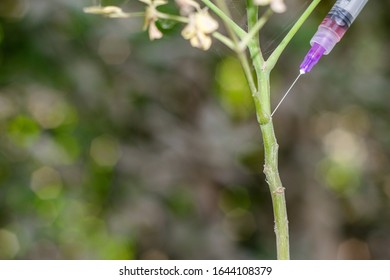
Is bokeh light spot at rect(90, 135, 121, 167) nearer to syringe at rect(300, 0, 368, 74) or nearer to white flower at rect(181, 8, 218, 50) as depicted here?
syringe at rect(300, 0, 368, 74)

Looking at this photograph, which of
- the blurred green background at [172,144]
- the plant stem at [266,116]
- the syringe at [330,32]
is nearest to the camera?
the plant stem at [266,116]

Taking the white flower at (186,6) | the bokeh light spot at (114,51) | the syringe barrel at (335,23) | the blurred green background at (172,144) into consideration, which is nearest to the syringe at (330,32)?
the syringe barrel at (335,23)

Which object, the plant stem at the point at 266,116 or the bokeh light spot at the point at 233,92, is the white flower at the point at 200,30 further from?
the bokeh light spot at the point at 233,92

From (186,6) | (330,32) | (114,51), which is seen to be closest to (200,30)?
(186,6)

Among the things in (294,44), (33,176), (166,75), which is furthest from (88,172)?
(294,44)

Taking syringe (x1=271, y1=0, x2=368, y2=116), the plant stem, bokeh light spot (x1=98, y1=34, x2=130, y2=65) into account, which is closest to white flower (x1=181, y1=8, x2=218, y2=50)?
the plant stem

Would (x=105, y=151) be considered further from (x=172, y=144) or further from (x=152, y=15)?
(x=152, y=15)
